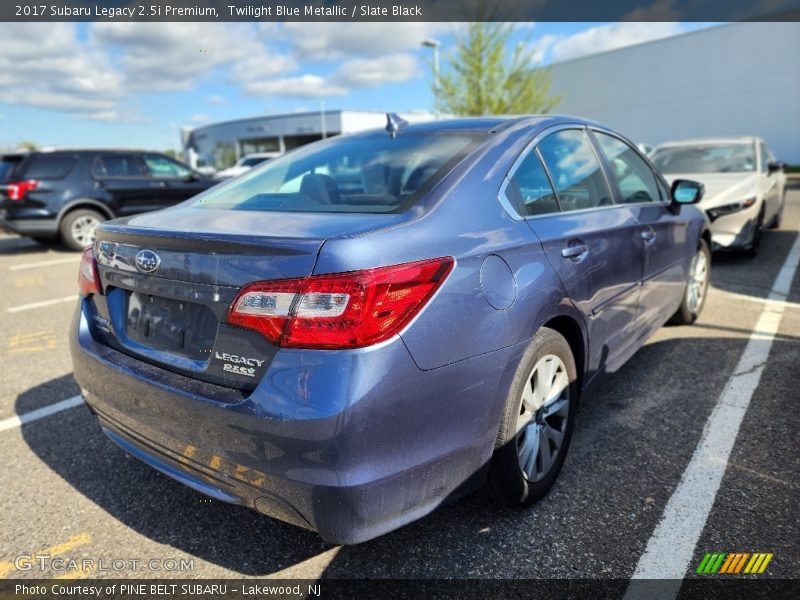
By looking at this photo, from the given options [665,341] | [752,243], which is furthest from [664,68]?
[665,341]

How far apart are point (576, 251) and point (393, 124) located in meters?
1.17

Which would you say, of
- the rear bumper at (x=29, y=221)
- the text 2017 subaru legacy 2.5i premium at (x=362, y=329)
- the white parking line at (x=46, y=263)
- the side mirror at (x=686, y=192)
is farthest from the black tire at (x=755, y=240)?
the rear bumper at (x=29, y=221)

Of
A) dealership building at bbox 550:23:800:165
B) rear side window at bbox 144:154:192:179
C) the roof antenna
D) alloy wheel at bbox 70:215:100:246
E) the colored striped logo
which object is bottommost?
alloy wheel at bbox 70:215:100:246

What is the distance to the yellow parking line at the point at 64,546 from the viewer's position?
209 cm

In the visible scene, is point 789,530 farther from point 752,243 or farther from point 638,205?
point 752,243

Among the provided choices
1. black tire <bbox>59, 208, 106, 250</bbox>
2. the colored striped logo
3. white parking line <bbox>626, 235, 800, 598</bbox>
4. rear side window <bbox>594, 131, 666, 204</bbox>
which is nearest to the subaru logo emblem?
white parking line <bbox>626, 235, 800, 598</bbox>

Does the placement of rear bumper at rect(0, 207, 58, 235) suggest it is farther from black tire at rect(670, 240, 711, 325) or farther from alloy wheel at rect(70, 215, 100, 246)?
black tire at rect(670, 240, 711, 325)

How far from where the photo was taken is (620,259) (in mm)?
2904

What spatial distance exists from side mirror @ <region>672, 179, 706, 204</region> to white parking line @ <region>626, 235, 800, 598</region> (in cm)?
117

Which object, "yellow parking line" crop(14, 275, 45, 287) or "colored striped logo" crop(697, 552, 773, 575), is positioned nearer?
"colored striped logo" crop(697, 552, 773, 575)

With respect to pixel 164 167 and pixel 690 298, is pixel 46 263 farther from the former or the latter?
pixel 690 298

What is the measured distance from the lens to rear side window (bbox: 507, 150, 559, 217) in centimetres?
232

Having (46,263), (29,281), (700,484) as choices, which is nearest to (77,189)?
(46,263)

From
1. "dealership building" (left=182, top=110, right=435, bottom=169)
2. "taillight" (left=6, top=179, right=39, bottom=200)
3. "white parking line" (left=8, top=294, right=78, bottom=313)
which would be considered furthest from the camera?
"dealership building" (left=182, top=110, right=435, bottom=169)
